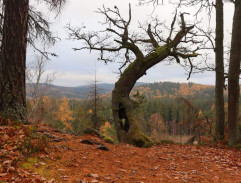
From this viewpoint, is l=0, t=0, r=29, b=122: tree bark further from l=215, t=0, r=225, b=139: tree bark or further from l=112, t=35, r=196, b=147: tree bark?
l=215, t=0, r=225, b=139: tree bark

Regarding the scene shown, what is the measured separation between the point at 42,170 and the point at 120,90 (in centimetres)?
650

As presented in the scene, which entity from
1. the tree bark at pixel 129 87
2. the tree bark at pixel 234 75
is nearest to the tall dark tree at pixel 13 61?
the tree bark at pixel 129 87

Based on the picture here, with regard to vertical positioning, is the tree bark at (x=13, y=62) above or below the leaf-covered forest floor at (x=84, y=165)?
above

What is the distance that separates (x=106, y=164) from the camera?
14.9ft

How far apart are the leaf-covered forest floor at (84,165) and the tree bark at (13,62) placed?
2.51ft

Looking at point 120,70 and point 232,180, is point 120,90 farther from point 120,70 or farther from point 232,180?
point 232,180

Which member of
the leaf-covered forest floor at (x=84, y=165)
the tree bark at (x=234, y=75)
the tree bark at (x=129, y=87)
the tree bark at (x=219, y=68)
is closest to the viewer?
the leaf-covered forest floor at (x=84, y=165)

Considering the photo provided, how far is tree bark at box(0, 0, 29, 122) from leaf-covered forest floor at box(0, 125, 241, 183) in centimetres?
77

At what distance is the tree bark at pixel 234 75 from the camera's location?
8102mm

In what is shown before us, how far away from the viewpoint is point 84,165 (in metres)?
4.14

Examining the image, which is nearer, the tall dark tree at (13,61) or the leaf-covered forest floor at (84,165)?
the leaf-covered forest floor at (84,165)

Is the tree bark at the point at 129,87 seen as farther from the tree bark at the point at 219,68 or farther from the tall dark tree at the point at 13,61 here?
the tall dark tree at the point at 13,61

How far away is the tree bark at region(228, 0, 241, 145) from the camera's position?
810 centimetres

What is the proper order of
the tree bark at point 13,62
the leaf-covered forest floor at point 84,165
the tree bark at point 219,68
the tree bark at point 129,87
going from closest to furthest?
the leaf-covered forest floor at point 84,165, the tree bark at point 13,62, the tree bark at point 129,87, the tree bark at point 219,68
